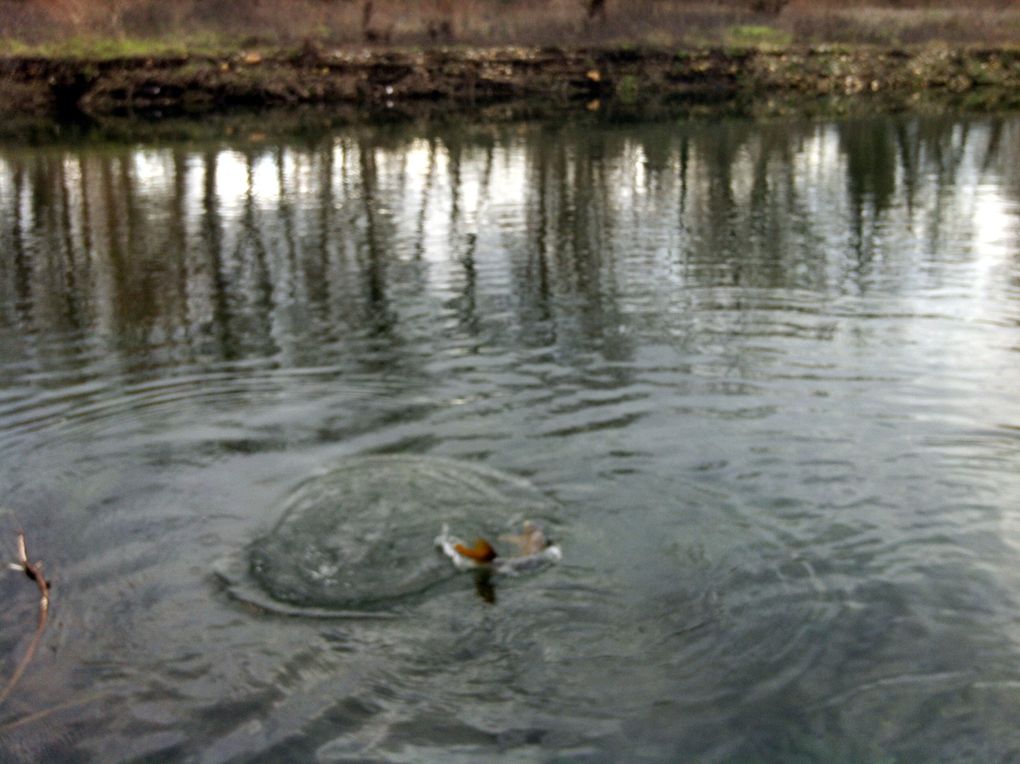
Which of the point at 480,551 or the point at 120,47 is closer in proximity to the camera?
the point at 480,551

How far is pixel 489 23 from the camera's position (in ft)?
111

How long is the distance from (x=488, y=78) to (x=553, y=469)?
28.8 metres

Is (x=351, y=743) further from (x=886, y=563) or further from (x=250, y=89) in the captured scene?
(x=250, y=89)

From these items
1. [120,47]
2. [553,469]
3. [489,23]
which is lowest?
[553,469]

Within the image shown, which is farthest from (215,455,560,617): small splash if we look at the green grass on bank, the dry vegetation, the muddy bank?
the dry vegetation

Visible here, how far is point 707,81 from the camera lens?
33.5m

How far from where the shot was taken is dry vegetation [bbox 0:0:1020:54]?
32.0m

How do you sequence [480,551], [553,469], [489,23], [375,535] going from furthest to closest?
[489,23] < [553,469] < [375,535] < [480,551]

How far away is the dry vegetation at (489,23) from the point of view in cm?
3200

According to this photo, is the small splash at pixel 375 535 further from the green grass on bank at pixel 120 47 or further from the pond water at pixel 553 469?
the green grass on bank at pixel 120 47

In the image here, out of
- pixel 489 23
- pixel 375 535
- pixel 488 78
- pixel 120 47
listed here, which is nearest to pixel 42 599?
pixel 375 535

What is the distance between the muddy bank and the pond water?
1949 cm

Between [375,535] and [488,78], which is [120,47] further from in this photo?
[375,535]

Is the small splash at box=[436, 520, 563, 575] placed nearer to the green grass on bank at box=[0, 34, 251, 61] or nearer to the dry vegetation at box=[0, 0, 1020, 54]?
the green grass on bank at box=[0, 34, 251, 61]
